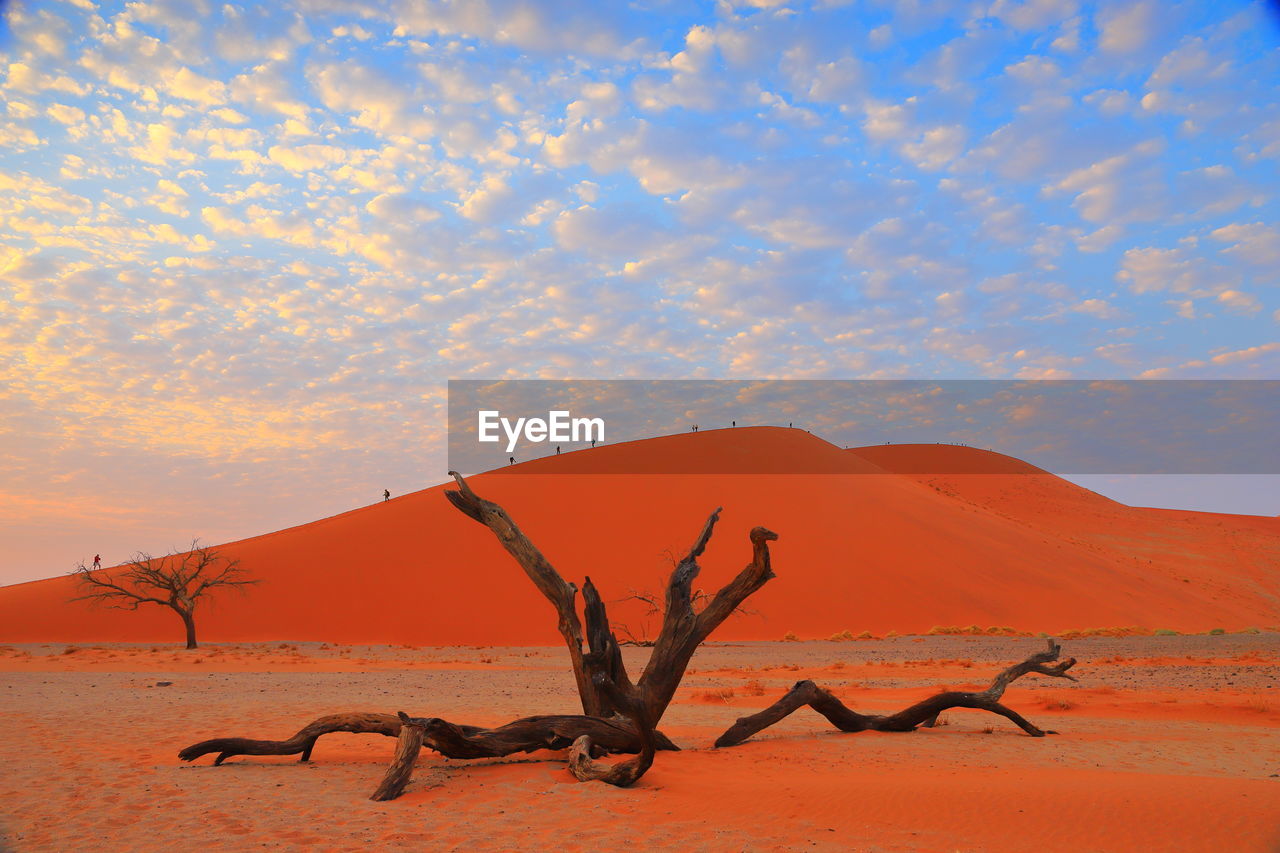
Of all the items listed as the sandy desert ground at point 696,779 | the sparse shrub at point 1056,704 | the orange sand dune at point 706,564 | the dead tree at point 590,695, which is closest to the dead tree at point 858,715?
the sandy desert ground at point 696,779

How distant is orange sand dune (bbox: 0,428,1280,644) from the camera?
33.2 m

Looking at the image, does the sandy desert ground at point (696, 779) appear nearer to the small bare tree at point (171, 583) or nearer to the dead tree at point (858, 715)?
the dead tree at point (858, 715)

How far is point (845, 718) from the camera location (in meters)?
9.80

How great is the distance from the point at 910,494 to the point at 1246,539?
32374 millimetres

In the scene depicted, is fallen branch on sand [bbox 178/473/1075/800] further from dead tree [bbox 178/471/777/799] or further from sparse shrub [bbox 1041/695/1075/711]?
sparse shrub [bbox 1041/695/1075/711]

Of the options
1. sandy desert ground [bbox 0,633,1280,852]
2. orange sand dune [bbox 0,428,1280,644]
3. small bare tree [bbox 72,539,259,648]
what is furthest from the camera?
orange sand dune [bbox 0,428,1280,644]

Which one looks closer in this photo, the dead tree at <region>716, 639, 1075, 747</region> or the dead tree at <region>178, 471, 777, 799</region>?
the dead tree at <region>178, 471, 777, 799</region>

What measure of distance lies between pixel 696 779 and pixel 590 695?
4.42 ft

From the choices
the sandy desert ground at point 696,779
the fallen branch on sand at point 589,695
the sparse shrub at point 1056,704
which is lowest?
the sparse shrub at point 1056,704

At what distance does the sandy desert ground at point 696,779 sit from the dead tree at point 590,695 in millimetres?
261

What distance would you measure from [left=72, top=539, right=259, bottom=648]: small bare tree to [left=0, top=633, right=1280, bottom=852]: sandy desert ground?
1242 cm

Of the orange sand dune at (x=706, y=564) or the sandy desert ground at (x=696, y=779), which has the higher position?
the orange sand dune at (x=706, y=564)

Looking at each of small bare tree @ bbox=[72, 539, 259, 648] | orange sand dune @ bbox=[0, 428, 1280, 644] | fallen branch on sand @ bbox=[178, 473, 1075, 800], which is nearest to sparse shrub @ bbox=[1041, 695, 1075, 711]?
fallen branch on sand @ bbox=[178, 473, 1075, 800]

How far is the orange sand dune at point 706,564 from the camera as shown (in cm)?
3325
